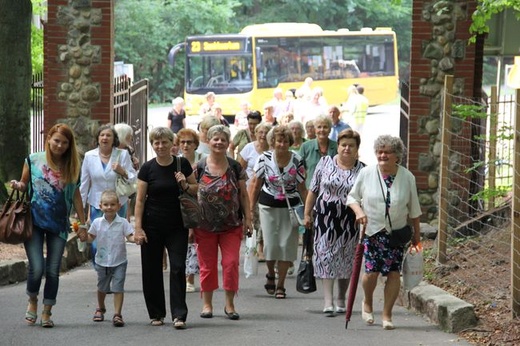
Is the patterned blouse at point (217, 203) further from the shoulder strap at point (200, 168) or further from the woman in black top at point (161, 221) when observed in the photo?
the woman in black top at point (161, 221)

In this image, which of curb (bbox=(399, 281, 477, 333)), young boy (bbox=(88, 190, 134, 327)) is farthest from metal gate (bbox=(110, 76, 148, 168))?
curb (bbox=(399, 281, 477, 333))

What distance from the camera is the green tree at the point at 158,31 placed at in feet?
188

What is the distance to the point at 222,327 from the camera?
9719 mm

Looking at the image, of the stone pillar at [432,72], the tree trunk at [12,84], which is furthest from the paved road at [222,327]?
the tree trunk at [12,84]

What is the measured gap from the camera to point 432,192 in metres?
15.8

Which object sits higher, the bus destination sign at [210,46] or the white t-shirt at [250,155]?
the bus destination sign at [210,46]

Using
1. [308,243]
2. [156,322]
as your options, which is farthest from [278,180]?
[156,322]

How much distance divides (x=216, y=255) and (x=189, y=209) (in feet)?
2.40

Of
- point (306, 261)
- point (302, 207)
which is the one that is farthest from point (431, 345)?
point (302, 207)

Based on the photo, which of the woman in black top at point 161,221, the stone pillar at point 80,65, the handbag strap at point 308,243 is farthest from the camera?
the stone pillar at point 80,65

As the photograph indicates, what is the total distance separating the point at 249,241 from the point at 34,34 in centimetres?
1313

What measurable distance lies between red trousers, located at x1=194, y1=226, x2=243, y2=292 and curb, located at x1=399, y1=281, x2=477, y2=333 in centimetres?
167

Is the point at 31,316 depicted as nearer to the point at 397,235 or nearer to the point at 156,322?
the point at 156,322

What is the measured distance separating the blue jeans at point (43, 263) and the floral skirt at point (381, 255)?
2.52 metres
